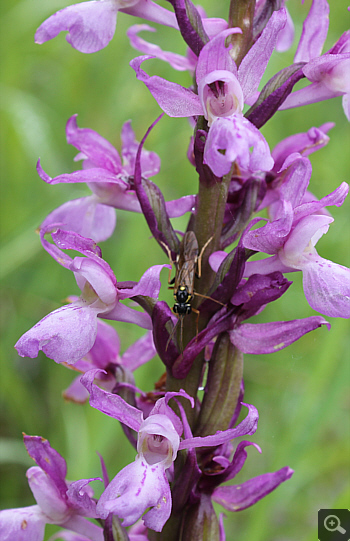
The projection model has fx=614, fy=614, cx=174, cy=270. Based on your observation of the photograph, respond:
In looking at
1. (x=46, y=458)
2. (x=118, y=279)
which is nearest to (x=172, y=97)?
(x=46, y=458)

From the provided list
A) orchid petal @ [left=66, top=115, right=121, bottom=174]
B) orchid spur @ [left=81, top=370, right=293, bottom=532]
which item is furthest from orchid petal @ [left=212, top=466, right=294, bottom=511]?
orchid petal @ [left=66, top=115, right=121, bottom=174]

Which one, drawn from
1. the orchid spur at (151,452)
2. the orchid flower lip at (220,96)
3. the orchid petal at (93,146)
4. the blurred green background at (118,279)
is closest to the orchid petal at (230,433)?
the orchid spur at (151,452)

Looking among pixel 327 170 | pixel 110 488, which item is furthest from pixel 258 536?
pixel 327 170

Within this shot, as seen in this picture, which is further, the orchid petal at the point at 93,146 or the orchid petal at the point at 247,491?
the orchid petal at the point at 93,146

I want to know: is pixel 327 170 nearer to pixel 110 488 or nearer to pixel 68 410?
pixel 68 410

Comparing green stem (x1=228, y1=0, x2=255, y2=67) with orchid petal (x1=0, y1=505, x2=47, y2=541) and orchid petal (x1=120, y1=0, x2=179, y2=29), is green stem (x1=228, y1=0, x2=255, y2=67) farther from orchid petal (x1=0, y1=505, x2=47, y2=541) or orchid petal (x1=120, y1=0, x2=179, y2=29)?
orchid petal (x1=0, y1=505, x2=47, y2=541)

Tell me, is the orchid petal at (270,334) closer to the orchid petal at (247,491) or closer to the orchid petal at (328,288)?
the orchid petal at (328,288)

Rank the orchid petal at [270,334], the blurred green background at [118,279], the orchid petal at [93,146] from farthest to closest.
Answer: the blurred green background at [118,279] → the orchid petal at [93,146] → the orchid petal at [270,334]

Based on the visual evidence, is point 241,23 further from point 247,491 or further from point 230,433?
point 247,491
